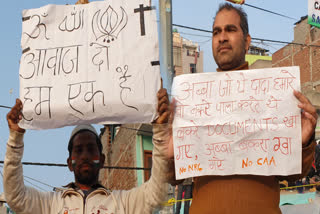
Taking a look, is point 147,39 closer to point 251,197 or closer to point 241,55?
point 241,55

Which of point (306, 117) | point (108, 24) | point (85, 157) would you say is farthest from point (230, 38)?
point (85, 157)

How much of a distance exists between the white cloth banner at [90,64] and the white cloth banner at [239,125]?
0.28 m

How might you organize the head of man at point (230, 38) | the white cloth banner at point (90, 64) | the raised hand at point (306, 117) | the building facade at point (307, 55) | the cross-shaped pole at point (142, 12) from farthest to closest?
the building facade at point (307, 55) < the cross-shaped pole at point (142, 12) < the white cloth banner at point (90, 64) < the head of man at point (230, 38) < the raised hand at point (306, 117)

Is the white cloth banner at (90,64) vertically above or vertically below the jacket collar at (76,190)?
above

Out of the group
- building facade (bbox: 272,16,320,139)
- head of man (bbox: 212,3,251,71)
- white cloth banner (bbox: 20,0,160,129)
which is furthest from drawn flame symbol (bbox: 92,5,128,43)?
building facade (bbox: 272,16,320,139)

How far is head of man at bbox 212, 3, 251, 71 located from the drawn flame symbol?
0.67 m

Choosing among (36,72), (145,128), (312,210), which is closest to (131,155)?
(145,128)

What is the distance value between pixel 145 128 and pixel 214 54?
12.3 metres

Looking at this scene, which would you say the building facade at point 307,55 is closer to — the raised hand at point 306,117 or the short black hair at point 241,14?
the short black hair at point 241,14

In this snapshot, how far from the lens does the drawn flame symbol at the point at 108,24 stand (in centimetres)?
327

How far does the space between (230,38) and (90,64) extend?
98 cm

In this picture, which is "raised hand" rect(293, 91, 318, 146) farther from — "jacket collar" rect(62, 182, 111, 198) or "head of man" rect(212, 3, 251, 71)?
"jacket collar" rect(62, 182, 111, 198)

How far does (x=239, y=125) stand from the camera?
2877 mm

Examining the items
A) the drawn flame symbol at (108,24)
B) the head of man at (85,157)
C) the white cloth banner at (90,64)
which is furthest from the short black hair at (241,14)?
the head of man at (85,157)
